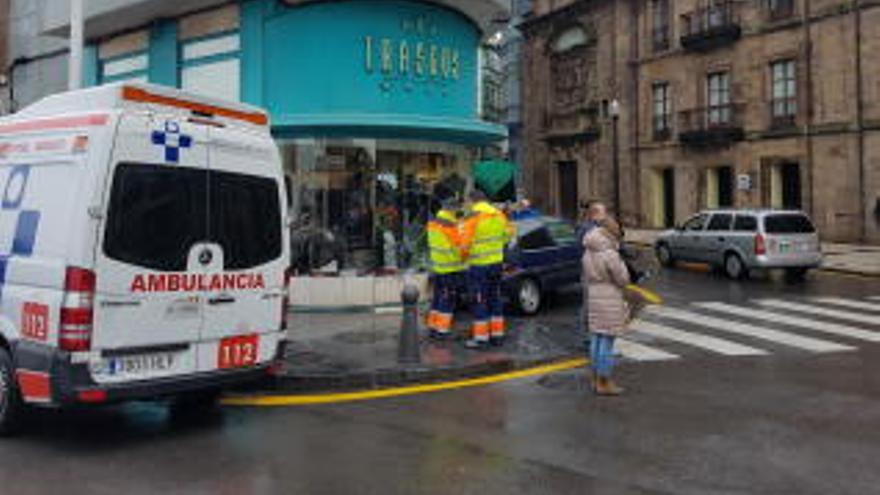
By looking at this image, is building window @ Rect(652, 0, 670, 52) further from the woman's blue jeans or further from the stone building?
the woman's blue jeans

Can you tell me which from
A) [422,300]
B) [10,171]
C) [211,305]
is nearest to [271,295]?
[211,305]

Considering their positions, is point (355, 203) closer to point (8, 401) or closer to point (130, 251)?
point (130, 251)

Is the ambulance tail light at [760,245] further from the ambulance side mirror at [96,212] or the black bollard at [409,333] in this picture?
the ambulance side mirror at [96,212]

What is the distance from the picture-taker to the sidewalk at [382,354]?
8.40 meters

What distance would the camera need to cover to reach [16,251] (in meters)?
6.50

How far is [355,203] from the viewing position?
1354cm

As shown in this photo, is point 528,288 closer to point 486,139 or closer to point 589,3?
point 486,139

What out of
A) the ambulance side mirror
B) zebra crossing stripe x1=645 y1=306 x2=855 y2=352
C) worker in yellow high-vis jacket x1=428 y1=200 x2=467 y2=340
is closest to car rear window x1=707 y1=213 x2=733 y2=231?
zebra crossing stripe x1=645 y1=306 x2=855 y2=352

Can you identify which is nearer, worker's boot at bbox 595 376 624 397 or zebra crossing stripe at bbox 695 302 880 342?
worker's boot at bbox 595 376 624 397

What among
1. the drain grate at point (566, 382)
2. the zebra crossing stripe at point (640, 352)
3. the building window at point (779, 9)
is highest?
the building window at point (779, 9)

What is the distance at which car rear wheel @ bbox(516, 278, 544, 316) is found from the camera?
13234 millimetres

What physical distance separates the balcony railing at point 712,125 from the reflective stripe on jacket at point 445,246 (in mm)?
25595

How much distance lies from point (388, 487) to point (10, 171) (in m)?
4.16

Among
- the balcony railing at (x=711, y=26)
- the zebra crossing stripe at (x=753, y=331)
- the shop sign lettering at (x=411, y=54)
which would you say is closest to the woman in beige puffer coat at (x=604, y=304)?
the zebra crossing stripe at (x=753, y=331)
